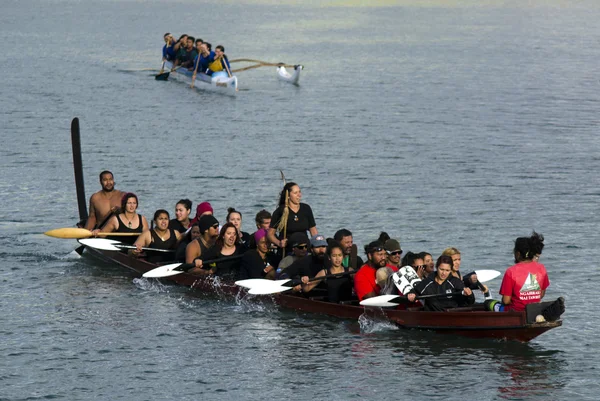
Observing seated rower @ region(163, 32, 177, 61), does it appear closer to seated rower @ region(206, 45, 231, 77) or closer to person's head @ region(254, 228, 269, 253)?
seated rower @ region(206, 45, 231, 77)

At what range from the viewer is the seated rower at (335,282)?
830 inches

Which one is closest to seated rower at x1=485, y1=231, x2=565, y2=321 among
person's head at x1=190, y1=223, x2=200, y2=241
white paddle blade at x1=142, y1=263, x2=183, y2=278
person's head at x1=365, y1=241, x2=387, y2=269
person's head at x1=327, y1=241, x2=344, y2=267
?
person's head at x1=365, y1=241, x2=387, y2=269

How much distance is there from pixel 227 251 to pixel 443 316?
5.56m

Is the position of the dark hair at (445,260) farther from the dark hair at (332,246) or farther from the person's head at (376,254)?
the dark hair at (332,246)

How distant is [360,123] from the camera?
49.1 m

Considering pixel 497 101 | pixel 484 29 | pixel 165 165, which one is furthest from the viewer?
pixel 484 29

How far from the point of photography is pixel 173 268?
2364cm

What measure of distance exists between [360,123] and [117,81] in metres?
18.7

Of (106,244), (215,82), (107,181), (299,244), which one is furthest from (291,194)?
(215,82)

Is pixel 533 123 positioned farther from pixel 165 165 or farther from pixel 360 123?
pixel 165 165

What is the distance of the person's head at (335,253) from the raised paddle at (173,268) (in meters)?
2.84

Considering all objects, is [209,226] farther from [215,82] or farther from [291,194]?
[215,82]

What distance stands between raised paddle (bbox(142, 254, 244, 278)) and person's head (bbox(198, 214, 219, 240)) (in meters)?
0.59

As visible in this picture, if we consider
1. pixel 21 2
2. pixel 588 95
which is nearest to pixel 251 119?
pixel 588 95
